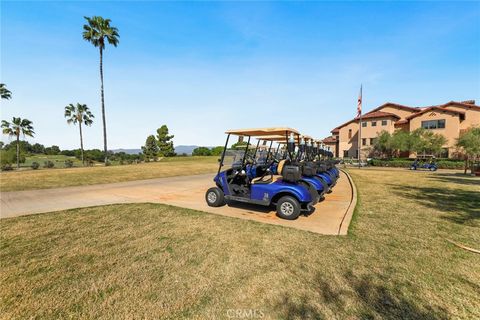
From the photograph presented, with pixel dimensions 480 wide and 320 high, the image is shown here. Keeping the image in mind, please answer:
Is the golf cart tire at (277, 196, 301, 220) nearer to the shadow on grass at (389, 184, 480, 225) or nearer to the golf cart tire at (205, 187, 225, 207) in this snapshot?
the golf cart tire at (205, 187, 225, 207)

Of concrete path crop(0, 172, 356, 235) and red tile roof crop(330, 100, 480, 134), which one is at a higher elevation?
red tile roof crop(330, 100, 480, 134)

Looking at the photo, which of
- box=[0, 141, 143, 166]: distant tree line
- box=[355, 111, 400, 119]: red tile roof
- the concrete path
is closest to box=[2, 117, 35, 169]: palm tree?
box=[0, 141, 143, 166]: distant tree line

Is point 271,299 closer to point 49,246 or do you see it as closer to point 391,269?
point 391,269

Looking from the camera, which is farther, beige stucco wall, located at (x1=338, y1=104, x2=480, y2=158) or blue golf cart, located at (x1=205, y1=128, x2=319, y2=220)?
beige stucco wall, located at (x1=338, y1=104, x2=480, y2=158)

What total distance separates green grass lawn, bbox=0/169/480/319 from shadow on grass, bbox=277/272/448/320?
0.4 inches

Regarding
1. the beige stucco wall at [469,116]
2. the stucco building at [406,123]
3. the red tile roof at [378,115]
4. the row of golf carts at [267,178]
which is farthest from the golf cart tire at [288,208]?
the beige stucco wall at [469,116]

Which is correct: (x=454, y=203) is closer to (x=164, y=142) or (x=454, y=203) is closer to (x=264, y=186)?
(x=264, y=186)

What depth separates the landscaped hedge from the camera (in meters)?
20.9

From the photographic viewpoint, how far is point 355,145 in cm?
3256

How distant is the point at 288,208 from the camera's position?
186 inches

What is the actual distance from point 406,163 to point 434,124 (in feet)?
24.0

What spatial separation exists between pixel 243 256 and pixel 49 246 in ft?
10.3

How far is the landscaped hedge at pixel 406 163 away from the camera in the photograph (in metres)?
20.9

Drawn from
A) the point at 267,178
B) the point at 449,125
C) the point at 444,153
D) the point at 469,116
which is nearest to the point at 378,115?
the point at 449,125
